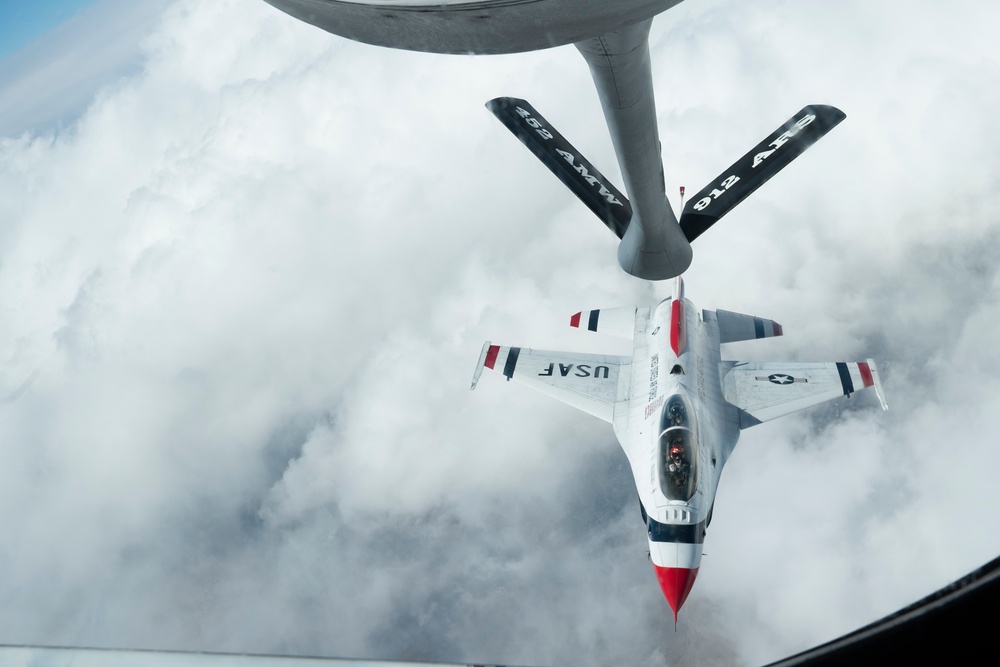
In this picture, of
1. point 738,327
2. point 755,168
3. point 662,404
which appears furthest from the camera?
point 738,327

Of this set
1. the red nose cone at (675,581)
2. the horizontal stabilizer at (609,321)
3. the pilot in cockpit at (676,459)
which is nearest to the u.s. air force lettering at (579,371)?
the horizontal stabilizer at (609,321)

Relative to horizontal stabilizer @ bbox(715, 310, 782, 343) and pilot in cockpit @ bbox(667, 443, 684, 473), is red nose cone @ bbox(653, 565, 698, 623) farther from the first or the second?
horizontal stabilizer @ bbox(715, 310, 782, 343)

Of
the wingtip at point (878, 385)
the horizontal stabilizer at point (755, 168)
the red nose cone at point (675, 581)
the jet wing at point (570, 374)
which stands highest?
the horizontal stabilizer at point (755, 168)

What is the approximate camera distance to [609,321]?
64.5ft

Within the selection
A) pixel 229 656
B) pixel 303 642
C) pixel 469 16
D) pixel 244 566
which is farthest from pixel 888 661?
pixel 244 566

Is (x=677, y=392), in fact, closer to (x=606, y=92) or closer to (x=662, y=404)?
(x=662, y=404)

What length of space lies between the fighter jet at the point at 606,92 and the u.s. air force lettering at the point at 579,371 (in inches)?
199

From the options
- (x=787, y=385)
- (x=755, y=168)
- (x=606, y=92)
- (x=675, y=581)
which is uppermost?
(x=606, y=92)

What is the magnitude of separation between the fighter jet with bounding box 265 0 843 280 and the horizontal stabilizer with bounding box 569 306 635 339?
5498 millimetres

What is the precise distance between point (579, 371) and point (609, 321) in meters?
2.19

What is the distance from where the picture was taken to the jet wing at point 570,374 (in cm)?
1780

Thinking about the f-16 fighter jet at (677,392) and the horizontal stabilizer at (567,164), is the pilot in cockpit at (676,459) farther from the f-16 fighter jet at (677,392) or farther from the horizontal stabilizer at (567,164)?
the horizontal stabilizer at (567,164)

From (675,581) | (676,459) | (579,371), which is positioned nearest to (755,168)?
(676,459)

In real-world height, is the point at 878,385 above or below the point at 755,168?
below
